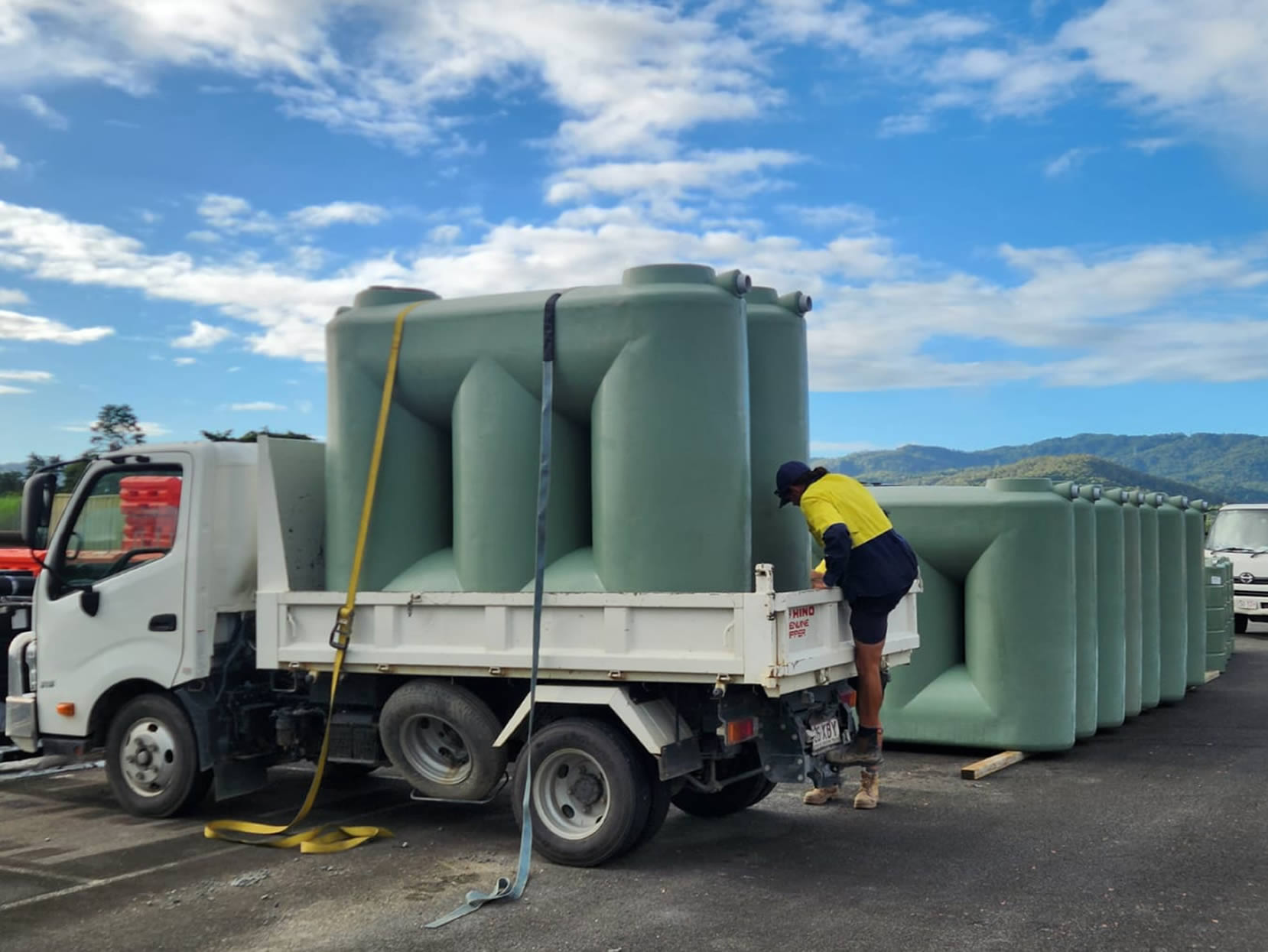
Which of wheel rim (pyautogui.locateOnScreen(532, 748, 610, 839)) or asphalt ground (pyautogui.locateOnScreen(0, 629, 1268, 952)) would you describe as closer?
asphalt ground (pyautogui.locateOnScreen(0, 629, 1268, 952))

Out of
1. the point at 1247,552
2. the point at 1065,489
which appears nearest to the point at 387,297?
the point at 1065,489

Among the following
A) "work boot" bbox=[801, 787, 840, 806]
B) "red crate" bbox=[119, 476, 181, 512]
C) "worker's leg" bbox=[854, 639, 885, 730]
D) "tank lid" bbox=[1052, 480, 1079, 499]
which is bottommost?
"work boot" bbox=[801, 787, 840, 806]

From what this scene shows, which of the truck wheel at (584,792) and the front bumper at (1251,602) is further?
the front bumper at (1251,602)

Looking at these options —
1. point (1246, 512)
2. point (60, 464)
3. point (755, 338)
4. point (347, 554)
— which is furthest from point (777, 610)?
point (1246, 512)

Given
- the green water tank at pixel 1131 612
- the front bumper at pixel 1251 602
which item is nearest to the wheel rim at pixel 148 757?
the green water tank at pixel 1131 612

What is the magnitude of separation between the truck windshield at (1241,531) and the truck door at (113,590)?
17649 millimetres

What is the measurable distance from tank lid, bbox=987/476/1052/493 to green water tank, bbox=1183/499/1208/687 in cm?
436

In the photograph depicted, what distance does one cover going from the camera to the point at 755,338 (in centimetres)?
707

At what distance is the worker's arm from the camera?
6.53 m

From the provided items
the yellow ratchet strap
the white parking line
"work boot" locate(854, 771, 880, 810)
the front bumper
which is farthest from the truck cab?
the front bumper

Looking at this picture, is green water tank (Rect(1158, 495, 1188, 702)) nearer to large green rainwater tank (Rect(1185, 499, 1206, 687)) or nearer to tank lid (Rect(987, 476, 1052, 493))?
large green rainwater tank (Rect(1185, 499, 1206, 687))

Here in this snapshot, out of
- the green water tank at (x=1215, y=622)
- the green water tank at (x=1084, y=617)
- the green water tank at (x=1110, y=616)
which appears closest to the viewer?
the green water tank at (x=1084, y=617)

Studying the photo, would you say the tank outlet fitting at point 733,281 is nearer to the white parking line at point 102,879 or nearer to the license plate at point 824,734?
the license plate at point 824,734

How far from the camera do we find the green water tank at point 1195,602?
13258mm
